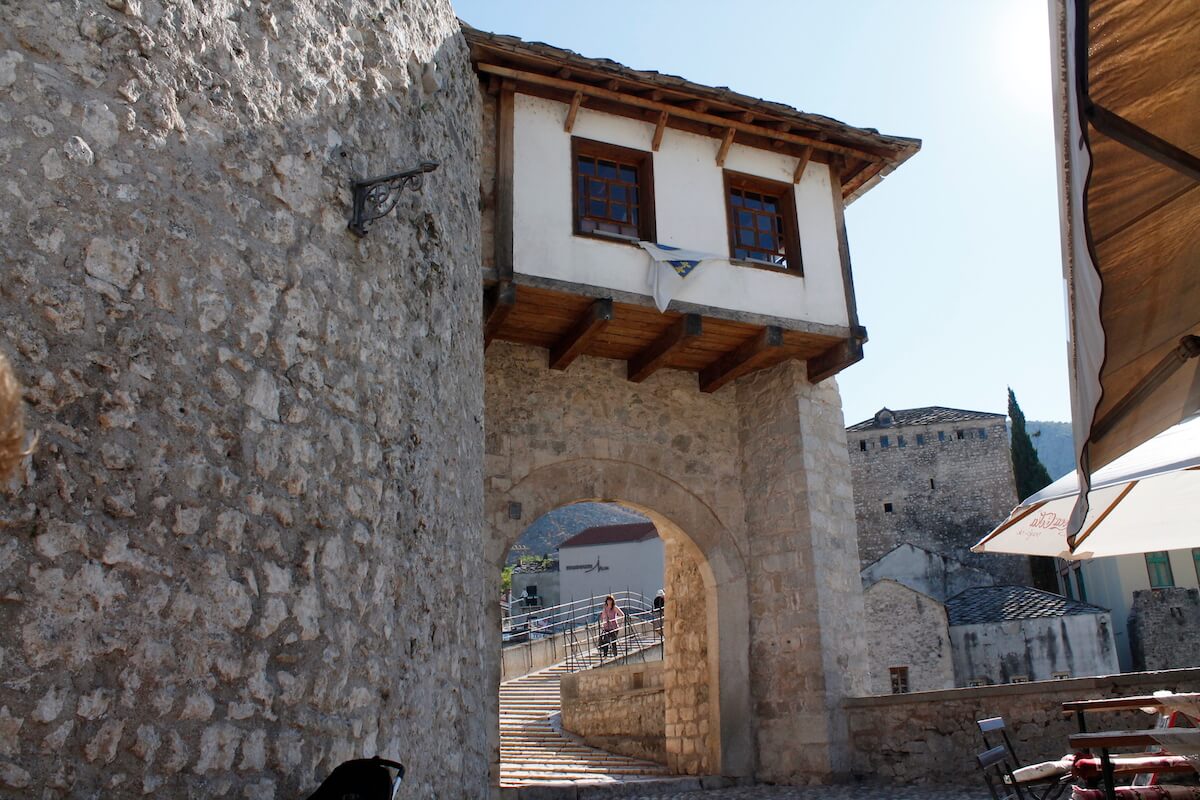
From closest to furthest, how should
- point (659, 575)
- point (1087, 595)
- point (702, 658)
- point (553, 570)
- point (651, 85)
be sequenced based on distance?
point (651, 85) → point (702, 658) → point (1087, 595) → point (659, 575) → point (553, 570)

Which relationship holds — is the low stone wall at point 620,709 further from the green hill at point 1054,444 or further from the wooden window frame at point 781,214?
the green hill at point 1054,444

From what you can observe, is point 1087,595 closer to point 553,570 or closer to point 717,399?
point 553,570

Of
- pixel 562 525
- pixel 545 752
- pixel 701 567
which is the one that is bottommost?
pixel 545 752

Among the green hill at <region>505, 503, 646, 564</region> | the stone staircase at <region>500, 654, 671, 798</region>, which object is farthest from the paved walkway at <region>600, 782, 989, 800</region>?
the green hill at <region>505, 503, 646, 564</region>

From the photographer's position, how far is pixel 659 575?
131ft

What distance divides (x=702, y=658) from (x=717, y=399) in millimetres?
2574

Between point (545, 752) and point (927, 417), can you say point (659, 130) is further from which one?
point (927, 417)

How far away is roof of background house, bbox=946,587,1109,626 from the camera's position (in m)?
23.0

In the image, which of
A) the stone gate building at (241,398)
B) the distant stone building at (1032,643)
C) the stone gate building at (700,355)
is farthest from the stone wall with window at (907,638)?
the stone gate building at (241,398)

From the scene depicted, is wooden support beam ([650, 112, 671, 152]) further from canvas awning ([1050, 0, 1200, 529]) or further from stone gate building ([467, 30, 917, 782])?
canvas awning ([1050, 0, 1200, 529])

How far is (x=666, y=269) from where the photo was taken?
882cm

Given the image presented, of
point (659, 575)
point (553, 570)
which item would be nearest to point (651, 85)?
point (659, 575)

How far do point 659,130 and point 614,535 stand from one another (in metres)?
32.8

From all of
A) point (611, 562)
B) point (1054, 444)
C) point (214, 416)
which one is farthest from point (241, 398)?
point (1054, 444)
